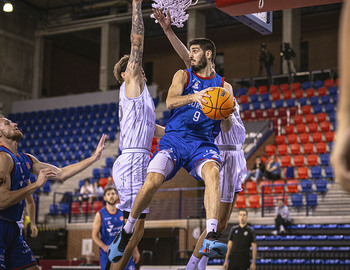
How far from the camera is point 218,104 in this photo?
5102mm

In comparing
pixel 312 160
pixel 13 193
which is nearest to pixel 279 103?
pixel 312 160

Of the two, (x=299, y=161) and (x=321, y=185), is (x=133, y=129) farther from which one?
(x=299, y=161)

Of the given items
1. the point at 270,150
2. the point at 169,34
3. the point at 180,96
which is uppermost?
the point at 169,34

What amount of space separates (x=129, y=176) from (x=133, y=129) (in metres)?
0.52

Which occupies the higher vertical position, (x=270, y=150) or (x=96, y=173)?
(x=270, y=150)

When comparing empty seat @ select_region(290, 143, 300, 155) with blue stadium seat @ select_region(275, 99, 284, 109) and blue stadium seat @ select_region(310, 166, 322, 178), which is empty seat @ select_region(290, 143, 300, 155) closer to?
blue stadium seat @ select_region(310, 166, 322, 178)

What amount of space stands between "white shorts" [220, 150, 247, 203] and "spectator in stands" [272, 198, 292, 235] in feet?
29.6

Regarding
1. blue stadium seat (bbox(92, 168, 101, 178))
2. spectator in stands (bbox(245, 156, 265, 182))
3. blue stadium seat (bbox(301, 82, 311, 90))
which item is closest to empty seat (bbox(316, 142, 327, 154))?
spectator in stands (bbox(245, 156, 265, 182))

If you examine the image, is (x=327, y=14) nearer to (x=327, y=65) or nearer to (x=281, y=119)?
(x=327, y=65)

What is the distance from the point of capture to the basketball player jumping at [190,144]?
17.1 ft

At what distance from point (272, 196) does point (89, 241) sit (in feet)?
19.3

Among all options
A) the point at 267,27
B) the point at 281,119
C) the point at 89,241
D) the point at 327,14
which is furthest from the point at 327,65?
the point at 267,27

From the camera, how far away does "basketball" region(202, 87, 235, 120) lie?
5.10 m

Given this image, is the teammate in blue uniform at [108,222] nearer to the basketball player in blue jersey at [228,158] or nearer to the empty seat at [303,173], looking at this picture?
the basketball player in blue jersey at [228,158]
